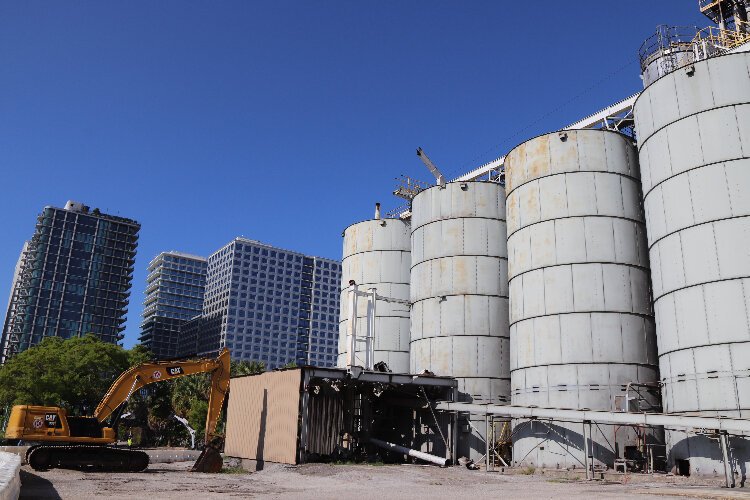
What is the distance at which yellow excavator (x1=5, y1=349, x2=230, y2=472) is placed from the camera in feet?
78.0

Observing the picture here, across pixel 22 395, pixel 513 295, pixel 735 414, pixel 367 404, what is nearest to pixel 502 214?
pixel 513 295

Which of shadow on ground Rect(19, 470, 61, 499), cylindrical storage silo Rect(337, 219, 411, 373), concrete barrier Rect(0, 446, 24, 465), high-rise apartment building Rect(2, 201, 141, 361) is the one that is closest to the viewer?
shadow on ground Rect(19, 470, 61, 499)

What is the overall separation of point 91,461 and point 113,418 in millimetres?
2461

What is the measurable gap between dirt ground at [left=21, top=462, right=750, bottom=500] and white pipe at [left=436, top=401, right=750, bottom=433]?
2.01 m

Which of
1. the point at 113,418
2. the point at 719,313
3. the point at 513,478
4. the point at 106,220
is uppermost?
the point at 106,220

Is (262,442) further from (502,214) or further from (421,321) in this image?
(502,214)

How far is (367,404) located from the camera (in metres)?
34.2

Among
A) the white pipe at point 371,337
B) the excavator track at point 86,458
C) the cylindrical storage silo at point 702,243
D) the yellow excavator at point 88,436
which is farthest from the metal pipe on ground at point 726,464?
the excavator track at point 86,458

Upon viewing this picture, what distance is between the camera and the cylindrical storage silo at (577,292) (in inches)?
1151

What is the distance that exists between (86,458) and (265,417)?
9043 mm

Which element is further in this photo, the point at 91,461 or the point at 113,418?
the point at 113,418

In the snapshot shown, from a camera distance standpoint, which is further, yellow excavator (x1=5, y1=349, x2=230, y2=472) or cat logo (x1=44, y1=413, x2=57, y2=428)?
cat logo (x1=44, y1=413, x2=57, y2=428)

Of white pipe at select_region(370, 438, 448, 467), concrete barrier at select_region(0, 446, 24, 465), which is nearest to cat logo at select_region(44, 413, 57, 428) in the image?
concrete barrier at select_region(0, 446, 24, 465)

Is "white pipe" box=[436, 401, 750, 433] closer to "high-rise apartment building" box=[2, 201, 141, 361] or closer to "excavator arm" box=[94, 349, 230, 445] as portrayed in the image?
"excavator arm" box=[94, 349, 230, 445]
